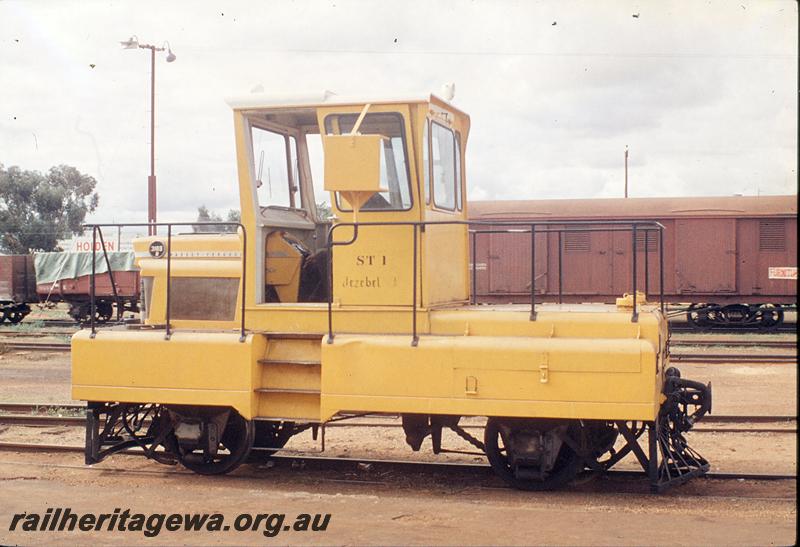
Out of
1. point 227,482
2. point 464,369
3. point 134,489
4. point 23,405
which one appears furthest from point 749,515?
point 23,405

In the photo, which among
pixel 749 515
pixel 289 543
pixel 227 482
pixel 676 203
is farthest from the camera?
pixel 676 203

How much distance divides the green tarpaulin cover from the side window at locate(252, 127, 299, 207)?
59.6 ft

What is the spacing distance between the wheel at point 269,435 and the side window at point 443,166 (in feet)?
8.73

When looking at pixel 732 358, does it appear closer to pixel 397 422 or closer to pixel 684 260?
pixel 684 260

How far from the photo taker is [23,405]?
12.2m

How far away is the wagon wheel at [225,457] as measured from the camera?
26.5 ft

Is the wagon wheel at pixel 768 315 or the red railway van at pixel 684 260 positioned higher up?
the red railway van at pixel 684 260

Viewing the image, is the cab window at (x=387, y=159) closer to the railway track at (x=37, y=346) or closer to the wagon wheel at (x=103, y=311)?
the railway track at (x=37, y=346)

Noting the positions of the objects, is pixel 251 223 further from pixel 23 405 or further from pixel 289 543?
pixel 23 405

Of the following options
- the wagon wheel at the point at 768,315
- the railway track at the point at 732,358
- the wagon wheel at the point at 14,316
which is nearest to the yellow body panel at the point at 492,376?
the railway track at the point at 732,358

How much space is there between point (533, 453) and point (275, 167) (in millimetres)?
3511

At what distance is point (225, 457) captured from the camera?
8.22 metres

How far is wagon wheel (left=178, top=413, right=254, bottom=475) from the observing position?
8070mm

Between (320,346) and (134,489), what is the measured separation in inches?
81.6
